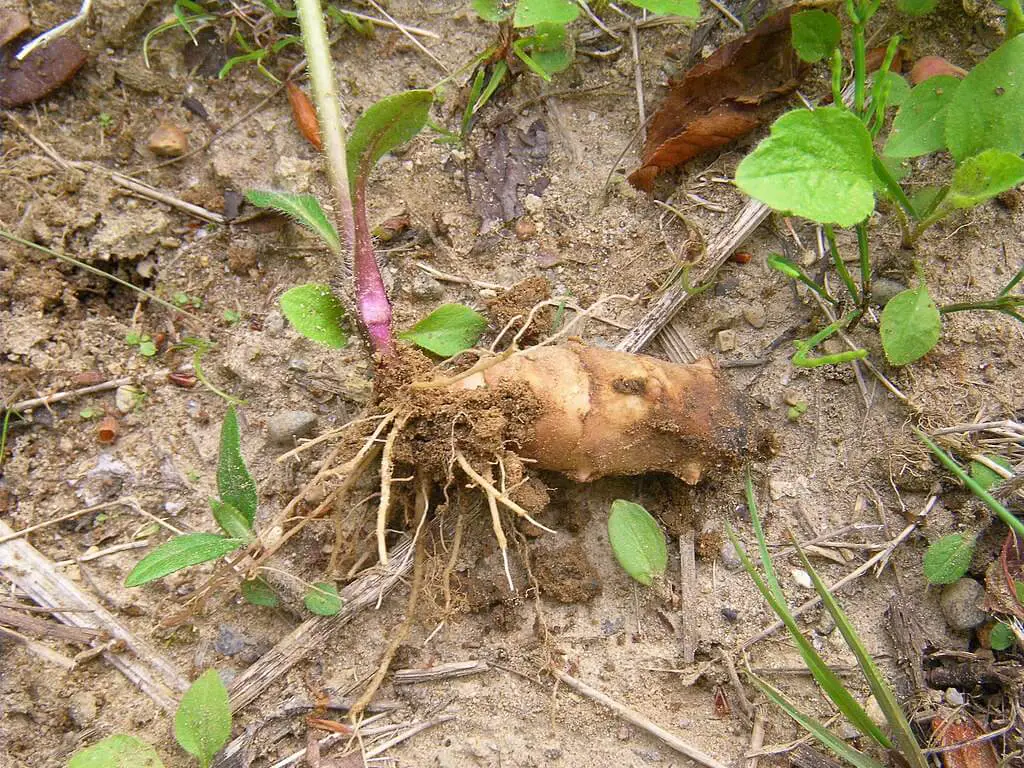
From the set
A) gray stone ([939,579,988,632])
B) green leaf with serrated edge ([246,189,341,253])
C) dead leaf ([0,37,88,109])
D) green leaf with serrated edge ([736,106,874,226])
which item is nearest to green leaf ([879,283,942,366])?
green leaf with serrated edge ([736,106,874,226])

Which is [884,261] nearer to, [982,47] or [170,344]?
[982,47]

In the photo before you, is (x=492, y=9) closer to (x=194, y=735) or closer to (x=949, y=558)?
(x=949, y=558)

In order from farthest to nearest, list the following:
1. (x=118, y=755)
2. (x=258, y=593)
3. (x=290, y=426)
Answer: (x=290, y=426), (x=258, y=593), (x=118, y=755)

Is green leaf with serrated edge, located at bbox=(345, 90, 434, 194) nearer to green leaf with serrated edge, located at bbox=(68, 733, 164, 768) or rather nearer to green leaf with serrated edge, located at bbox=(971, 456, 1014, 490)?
green leaf with serrated edge, located at bbox=(68, 733, 164, 768)

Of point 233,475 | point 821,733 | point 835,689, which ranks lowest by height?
point 821,733

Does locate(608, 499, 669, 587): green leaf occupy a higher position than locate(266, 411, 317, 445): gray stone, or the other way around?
locate(266, 411, 317, 445): gray stone

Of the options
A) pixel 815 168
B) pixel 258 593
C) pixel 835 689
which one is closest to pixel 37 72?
pixel 258 593

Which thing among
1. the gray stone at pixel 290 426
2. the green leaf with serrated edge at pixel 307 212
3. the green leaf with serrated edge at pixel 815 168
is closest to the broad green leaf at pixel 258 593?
the gray stone at pixel 290 426
